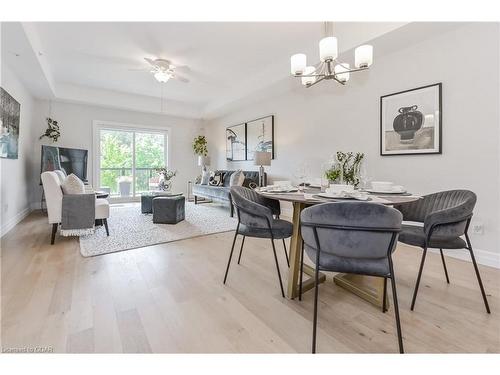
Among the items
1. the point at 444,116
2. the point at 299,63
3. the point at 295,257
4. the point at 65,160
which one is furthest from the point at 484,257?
the point at 65,160

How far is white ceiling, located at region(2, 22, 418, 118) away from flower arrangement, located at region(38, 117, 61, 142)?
0.61 metres

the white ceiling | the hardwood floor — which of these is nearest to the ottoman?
the hardwood floor

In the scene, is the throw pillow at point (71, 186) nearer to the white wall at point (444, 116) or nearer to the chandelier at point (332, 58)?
the chandelier at point (332, 58)

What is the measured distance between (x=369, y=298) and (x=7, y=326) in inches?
90.6

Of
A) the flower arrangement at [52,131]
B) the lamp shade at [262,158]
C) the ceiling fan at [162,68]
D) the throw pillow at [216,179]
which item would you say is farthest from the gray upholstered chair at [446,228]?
the flower arrangement at [52,131]

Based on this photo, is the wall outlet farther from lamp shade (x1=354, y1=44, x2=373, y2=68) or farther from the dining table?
lamp shade (x1=354, y1=44, x2=373, y2=68)

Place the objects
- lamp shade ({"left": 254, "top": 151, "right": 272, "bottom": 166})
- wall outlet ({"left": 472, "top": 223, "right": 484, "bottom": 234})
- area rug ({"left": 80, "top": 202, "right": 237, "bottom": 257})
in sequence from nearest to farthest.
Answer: wall outlet ({"left": 472, "top": 223, "right": 484, "bottom": 234}) < area rug ({"left": 80, "top": 202, "right": 237, "bottom": 257}) < lamp shade ({"left": 254, "top": 151, "right": 272, "bottom": 166})

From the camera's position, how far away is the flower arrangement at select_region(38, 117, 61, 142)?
518 cm

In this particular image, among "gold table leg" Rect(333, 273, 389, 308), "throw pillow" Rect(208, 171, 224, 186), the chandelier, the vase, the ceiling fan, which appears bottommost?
"gold table leg" Rect(333, 273, 389, 308)

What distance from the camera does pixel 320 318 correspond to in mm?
1534

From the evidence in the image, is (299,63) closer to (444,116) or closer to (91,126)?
(444,116)
